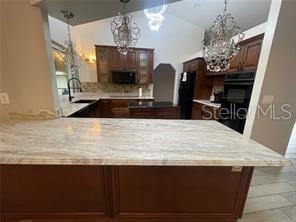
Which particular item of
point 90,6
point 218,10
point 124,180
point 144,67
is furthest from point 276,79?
point 144,67

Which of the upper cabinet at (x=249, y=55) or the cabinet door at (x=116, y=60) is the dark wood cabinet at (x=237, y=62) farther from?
the cabinet door at (x=116, y=60)

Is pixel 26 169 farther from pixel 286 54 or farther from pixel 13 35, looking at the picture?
pixel 286 54

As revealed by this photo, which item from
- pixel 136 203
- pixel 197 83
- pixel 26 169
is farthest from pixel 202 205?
pixel 197 83

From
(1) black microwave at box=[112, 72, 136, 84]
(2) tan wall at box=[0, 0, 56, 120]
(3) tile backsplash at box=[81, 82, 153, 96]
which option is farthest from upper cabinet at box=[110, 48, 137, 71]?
(2) tan wall at box=[0, 0, 56, 120]

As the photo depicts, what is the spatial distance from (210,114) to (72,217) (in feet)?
11.3

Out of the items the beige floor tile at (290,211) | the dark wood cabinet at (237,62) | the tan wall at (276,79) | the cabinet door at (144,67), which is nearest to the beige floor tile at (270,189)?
the beige floor tile at (290,211)

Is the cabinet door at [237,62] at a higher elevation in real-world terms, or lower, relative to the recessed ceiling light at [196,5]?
lower

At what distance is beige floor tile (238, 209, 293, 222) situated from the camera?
145 centimetres

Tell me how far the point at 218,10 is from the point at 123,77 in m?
3.22

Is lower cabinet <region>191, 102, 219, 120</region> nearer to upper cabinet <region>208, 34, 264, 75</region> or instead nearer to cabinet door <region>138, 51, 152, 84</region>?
upper cabinet <region>208, 34, 264, 75</region>

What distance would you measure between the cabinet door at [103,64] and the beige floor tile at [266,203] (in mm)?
4487

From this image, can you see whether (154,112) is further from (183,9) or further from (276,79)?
(183,9)

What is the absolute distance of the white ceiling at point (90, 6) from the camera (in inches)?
60.6

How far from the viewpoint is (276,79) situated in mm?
2000
